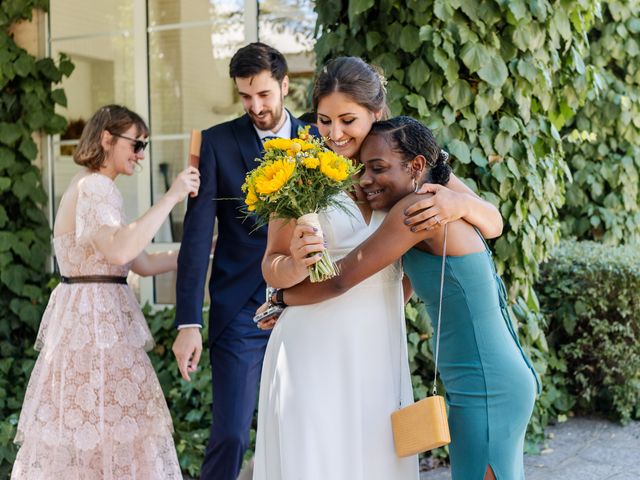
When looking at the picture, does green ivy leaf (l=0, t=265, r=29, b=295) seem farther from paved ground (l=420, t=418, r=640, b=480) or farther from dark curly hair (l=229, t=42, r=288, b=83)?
dark curly hair (l=229, t=42, r=288, b=83)

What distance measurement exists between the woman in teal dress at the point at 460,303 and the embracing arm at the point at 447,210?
0.02 meters

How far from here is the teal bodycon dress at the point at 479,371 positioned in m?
2.32

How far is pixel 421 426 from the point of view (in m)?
2.25

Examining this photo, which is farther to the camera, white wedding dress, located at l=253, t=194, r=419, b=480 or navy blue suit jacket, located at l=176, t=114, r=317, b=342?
navy blue suit jacket, located at l=176, t=114, r=317, b=342

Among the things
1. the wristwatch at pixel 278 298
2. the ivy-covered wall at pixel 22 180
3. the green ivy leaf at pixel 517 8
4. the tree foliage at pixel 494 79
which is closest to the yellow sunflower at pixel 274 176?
the wristwatch at pixel 278 298

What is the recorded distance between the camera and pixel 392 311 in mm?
2539

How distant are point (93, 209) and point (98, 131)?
15.1 inches

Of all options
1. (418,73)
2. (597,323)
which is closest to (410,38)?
(418,73)

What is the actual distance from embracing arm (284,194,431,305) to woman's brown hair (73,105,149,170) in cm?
177

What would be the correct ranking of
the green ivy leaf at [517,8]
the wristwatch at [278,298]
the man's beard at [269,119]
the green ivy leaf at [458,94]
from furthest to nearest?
the green ivy leaf at [458,94] → the green ivy leaf at [517,8] → the man's beard at [269,119] → the wristwatch at [278,298]

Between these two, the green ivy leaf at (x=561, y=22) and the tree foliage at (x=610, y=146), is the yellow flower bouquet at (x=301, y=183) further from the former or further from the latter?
the tree foliage at (x=610, y=146)

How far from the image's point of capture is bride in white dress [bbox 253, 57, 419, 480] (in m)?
2.39

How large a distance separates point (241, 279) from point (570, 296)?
3.03m

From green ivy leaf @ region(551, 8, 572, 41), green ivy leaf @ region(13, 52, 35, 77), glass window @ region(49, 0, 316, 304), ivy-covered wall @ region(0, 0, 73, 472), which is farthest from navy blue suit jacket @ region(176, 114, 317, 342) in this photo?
green ivy leaf @ region(13, 52, 35, 77)
